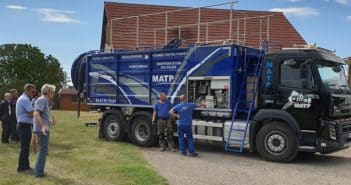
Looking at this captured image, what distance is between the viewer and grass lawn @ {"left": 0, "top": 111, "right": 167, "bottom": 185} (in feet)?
31.9

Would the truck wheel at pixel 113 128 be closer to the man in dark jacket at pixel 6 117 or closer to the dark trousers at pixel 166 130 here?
the dark trousers at pixel 166 130

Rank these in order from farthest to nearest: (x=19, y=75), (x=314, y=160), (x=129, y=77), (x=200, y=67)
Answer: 1. (x=19, y=75)
2. (x=129, y=77)
3. (x=200, y=67)
4. (x=314, y=160)

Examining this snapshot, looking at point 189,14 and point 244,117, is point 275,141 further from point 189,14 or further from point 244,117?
point 189,14

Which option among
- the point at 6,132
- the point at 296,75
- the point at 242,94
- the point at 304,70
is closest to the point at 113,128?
the point at 6,132

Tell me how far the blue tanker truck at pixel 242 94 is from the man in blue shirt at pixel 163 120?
1.67ft

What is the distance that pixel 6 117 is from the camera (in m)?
16.0

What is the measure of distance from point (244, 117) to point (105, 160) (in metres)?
3.87

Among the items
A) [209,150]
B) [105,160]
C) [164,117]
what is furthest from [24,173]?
[209,150]

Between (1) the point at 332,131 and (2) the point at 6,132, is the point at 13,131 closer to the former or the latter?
(2) the point at 6,132

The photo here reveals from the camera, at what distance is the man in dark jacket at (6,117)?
15.8 meters

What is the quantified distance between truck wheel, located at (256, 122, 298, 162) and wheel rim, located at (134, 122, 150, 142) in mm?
3975

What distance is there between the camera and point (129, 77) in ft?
53.6

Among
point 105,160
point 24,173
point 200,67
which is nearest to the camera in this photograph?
point 24,173

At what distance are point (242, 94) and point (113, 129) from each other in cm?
501
